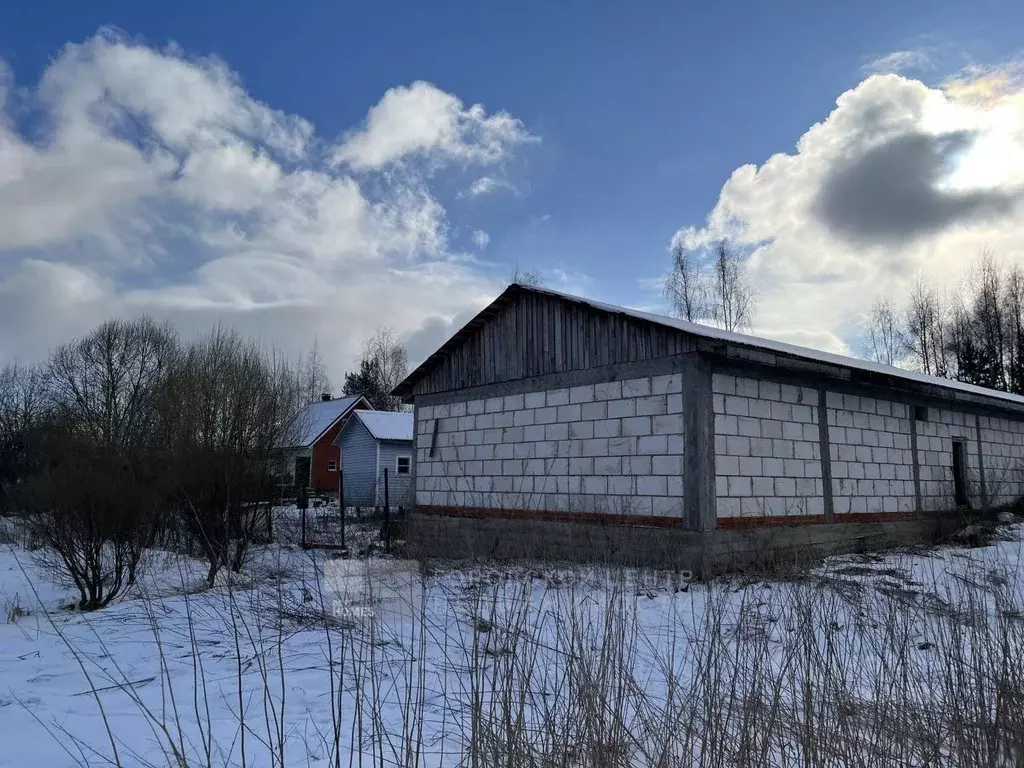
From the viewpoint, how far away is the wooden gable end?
10.9 meters

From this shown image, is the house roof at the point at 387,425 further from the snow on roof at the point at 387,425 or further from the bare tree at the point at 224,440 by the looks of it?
the bare tree at the point at 224,440

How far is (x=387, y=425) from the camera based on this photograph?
33.3 m

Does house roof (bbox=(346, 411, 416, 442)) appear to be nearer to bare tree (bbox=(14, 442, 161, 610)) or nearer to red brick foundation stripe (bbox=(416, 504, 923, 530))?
red brick foundation stripe (bbox=(416, 504, 923, 530))

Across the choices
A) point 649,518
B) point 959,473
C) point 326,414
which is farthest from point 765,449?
point 326,414

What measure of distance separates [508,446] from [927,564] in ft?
22.4

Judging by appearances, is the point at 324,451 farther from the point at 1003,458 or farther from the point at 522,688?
the point at 522,688

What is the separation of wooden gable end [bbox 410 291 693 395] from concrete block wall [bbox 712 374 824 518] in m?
1.28

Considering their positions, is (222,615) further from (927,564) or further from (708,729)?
(927,564)

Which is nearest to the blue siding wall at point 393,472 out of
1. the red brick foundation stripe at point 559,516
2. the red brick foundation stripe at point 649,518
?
the red brick foundation stripe at point 559,516

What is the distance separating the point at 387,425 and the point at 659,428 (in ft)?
79.5

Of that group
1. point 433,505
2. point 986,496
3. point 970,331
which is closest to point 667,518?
point 433,505

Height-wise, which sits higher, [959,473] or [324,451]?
[324,451]

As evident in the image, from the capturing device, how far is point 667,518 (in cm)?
1010

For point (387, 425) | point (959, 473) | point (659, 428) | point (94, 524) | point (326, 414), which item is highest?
point (326, 414)
